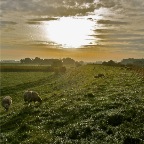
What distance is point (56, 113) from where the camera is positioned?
70.1 feet

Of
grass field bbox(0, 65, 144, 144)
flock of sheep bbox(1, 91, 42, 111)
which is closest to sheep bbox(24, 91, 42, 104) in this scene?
flock of sheep bbox(1, 91, 42, 111)

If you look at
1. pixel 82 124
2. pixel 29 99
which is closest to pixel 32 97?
pixel 29 99

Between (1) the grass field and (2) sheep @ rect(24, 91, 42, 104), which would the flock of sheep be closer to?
(2) sheep @ rect(24, 91, 42, 104)

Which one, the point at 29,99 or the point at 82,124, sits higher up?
the point at 82,124

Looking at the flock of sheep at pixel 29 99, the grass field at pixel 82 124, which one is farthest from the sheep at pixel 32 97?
the grass field at pixel 82 124

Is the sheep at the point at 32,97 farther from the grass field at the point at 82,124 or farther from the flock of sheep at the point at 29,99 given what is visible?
the grass field at the point at 82,124

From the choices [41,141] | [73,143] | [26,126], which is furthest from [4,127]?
[73,143]

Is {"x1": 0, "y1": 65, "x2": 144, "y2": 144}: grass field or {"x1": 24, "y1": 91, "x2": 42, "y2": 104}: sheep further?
{"x1": 24, "y1": 91, "x2": 42, "y2": 104}: sheep

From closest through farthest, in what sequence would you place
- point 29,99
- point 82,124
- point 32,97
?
1. point 82,124
2. point 32,97
3. point 29,99

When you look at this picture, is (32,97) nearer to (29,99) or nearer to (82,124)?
(29,99)

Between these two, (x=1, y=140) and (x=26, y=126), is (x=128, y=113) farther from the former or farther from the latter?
(x=1, y=140)

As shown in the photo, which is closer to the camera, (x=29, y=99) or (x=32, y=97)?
(x=32, y=97)

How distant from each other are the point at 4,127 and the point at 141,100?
11505 millimetres

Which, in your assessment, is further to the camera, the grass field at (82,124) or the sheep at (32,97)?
the sheep at (32,97)
